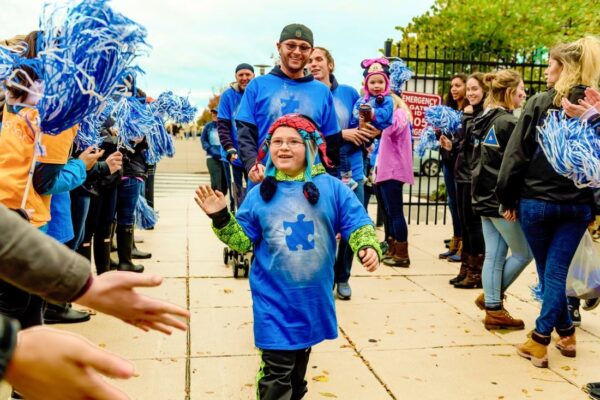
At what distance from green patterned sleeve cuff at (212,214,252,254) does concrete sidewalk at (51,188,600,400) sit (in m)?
1.01

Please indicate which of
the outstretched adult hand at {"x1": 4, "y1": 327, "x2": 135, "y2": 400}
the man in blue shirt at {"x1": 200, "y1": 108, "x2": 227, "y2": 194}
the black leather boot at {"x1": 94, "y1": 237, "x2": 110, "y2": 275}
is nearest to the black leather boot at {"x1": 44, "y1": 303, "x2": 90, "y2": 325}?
the black leather boot at {"x1": 94, "y1": 237, "x2": 110, "y2": 275}

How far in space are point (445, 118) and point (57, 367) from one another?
6.22 m

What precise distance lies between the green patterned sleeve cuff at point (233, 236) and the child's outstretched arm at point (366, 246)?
1.80ft

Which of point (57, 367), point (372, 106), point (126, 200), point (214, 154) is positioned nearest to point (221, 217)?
point (57, 367)

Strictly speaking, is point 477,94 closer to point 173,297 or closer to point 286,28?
point 286,28

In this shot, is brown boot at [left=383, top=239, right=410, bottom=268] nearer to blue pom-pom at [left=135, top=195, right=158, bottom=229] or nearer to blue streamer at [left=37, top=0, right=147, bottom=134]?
blue pom-pom at [left=135, top=195, right=158, bottom=229]

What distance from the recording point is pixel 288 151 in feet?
10.5

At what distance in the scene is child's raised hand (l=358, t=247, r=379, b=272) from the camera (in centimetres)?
295

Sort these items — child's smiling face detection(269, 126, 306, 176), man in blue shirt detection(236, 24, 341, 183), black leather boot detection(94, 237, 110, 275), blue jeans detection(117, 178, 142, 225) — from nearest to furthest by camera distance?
child's smiling face detection(269, 126, 306, 176) → man in blue shirt detection(236, 24, 341, 183) → black leather boot detection(94, 237, 110, 275) → blue jeans detection(117, 178, 142, 225)

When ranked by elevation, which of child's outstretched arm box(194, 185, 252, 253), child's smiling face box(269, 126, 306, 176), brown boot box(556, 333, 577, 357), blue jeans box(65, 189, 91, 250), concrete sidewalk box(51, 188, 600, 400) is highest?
child's smiling face box(269, 126, 306, 176)

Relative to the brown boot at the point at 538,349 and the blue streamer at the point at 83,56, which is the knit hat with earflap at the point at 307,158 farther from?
the brown boot at the point at 538,349

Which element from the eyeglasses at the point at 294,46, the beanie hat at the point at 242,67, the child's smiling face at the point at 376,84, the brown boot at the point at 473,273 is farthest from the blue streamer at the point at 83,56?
the brown boot at the point at 473,273

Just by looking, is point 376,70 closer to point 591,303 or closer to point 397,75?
point 397,75

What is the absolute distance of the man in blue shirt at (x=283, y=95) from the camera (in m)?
4.38
